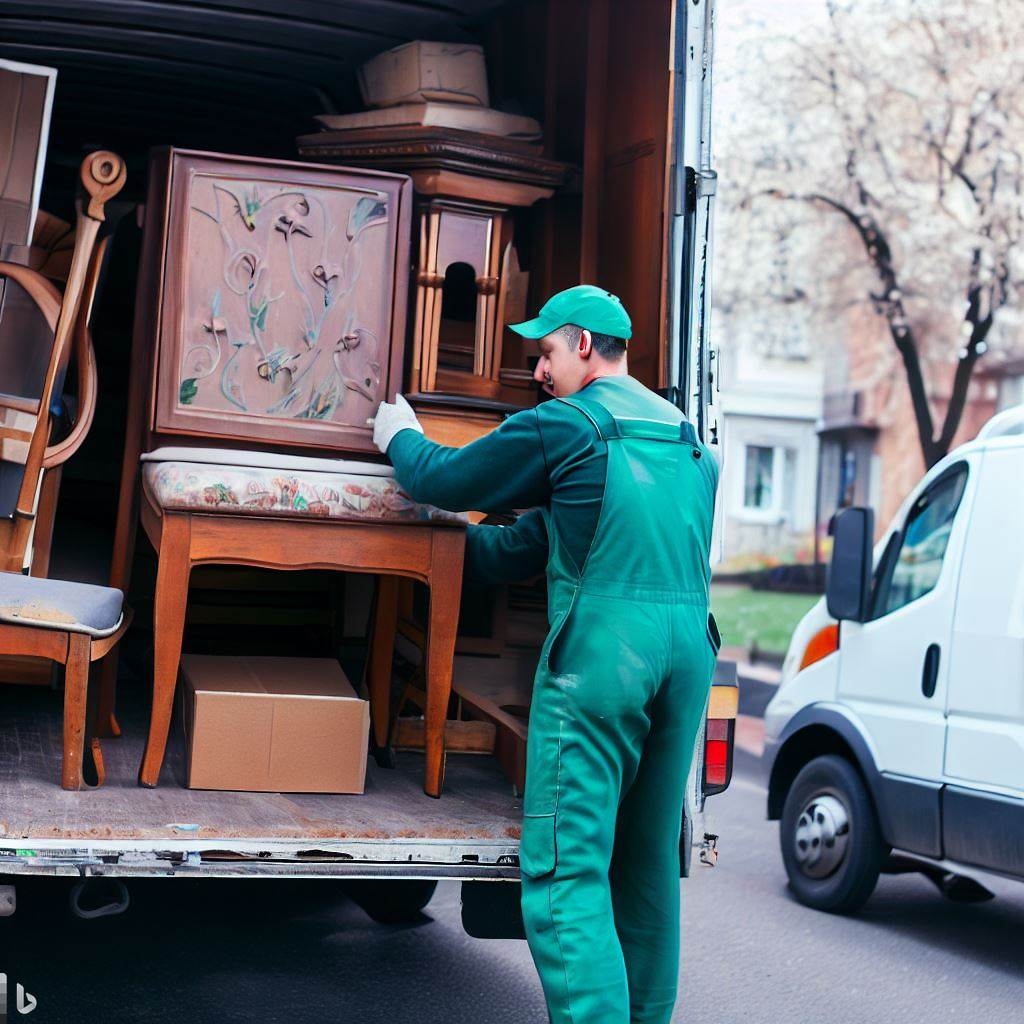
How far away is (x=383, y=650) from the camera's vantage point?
4.59m

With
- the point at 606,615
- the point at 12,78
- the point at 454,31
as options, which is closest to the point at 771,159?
the point at 454,31

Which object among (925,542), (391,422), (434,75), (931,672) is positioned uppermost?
(434,75)

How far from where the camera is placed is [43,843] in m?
3.13

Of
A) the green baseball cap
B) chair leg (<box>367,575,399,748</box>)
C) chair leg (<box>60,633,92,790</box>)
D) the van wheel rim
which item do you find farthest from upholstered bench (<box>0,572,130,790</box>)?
the van wheel rim

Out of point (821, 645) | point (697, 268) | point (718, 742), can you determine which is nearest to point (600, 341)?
point (697, 268)

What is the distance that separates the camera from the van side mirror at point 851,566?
5660mm

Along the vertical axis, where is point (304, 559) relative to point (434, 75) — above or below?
below

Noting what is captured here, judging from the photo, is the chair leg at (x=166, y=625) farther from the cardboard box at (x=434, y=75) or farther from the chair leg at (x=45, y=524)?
the cardboard box at (x=434, y=75)

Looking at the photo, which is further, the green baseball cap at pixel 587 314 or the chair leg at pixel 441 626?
the chair leg at pixel 441 626

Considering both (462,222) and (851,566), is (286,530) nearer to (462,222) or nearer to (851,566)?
(462,222)

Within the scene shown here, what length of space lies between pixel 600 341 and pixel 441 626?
876 millimetres

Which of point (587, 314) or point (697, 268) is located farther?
point (697, 268)

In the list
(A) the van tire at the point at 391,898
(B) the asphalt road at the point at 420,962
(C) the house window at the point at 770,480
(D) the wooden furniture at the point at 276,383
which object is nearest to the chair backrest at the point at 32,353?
(D) the wooden furniture at the point at 276,383

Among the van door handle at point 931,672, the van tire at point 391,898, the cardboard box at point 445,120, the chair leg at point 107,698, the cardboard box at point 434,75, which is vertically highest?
the cardboard box at point 434,75
